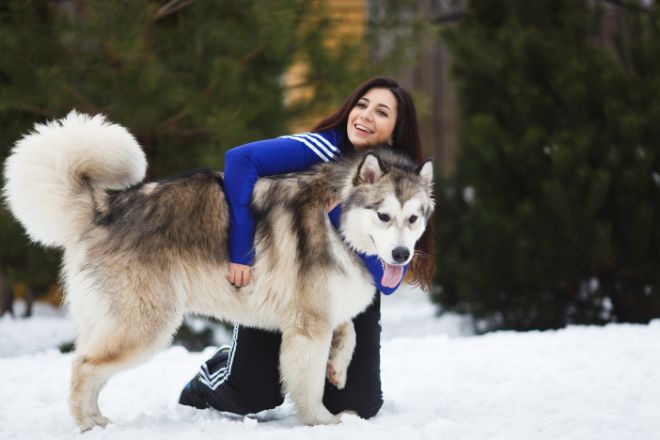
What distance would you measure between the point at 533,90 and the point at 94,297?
14.3ft

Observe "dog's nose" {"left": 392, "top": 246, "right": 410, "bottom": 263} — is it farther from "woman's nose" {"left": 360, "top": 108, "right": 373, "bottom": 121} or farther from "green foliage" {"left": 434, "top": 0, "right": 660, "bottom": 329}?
"green foliage" {"left": 434, "top": 0, "right": 660, "bottom": 329}

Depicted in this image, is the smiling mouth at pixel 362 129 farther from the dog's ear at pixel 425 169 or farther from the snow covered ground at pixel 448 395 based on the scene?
the snow covered ground at pixel 448 395

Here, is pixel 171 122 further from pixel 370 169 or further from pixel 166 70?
pixel 370 169

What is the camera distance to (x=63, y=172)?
299 cm

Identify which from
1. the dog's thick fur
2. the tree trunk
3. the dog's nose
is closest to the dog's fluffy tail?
the dog's thick fur

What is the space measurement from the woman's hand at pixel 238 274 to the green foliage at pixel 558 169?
3378 mm

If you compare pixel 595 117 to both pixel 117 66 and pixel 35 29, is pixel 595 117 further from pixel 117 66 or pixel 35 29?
pixel 35 29

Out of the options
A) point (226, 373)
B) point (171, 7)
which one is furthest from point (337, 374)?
point (171, 7)

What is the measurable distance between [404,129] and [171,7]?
2.47 metres

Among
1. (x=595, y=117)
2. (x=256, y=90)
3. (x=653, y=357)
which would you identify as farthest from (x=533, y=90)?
(x=653, y=357)

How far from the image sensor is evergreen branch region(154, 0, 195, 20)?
5.02m

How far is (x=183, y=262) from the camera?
9.89ft

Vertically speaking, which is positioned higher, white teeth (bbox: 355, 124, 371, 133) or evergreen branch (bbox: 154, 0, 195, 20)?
evergreen branch (bbox: 154, 0, 195, 20)

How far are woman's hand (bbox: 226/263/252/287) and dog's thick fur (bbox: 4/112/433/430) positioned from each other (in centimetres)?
3
